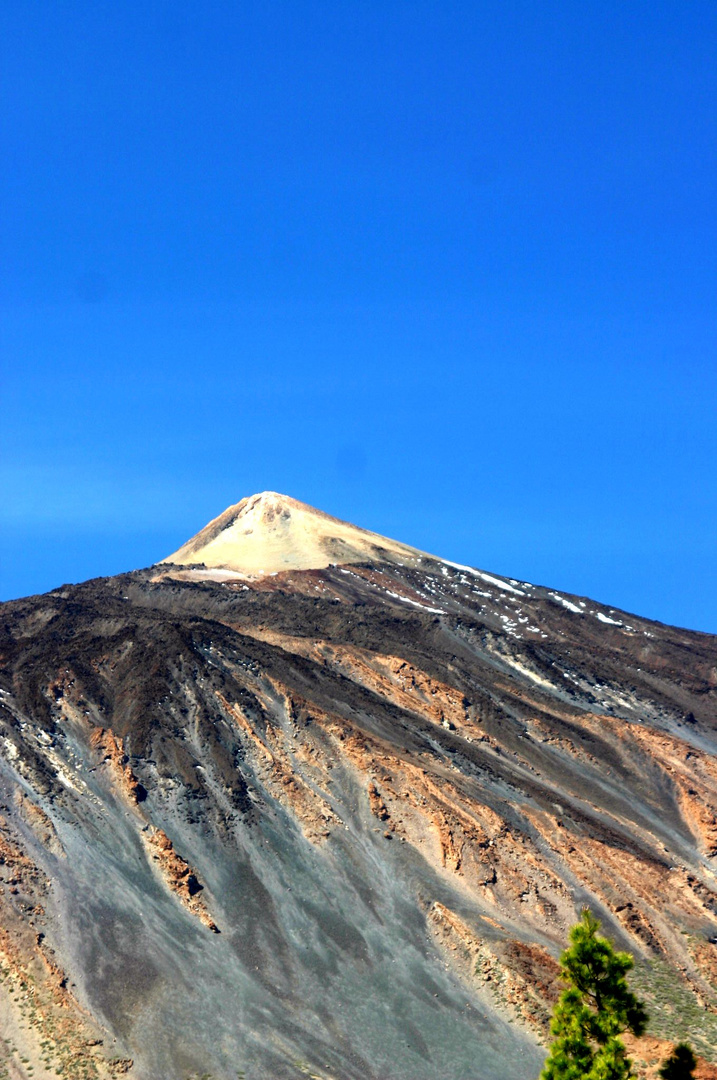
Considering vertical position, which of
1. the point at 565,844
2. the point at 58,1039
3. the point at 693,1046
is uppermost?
the point at 565,844

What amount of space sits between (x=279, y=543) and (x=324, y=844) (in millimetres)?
76815

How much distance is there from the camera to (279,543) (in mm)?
131125

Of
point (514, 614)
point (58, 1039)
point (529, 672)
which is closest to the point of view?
point (58, 1039)

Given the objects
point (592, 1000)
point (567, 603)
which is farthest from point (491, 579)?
point (592, 1000)

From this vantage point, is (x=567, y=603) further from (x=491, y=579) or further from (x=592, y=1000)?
(x=592, y=1000)

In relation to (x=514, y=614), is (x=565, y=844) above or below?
below

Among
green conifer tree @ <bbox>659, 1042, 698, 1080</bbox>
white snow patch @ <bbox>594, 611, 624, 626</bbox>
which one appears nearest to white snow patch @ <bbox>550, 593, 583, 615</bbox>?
white snow patch @ <bbox>594, 611, 624, 626</bbox>

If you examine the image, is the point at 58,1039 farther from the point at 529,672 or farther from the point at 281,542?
the point at 281,542

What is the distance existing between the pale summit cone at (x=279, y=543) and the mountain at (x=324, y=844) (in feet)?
98.6

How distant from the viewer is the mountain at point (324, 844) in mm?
42875

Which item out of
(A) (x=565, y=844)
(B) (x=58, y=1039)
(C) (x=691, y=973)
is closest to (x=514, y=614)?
(A) (x=565, y=844)

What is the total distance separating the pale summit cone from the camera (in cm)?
12225

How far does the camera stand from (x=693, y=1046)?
45.3 metres

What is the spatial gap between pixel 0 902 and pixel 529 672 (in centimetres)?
5114
